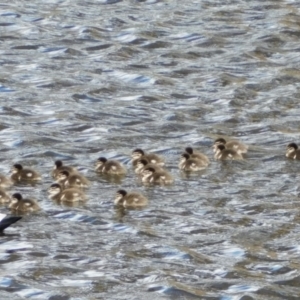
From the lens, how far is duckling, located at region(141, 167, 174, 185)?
12.2 m

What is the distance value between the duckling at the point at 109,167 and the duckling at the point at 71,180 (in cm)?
23

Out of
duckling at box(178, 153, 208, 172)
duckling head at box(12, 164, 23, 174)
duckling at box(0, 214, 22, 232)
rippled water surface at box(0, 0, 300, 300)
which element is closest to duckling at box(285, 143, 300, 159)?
rippled water surface at box(0, 0, 300, 300)

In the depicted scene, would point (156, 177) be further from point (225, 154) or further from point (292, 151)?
point (292, 151)

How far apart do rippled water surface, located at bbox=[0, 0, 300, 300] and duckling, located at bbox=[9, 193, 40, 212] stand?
85 millimetres

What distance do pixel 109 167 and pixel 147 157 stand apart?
38cm

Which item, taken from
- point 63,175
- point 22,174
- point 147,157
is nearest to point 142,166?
point 147,157

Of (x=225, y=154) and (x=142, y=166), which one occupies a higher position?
(x=142, y=166)

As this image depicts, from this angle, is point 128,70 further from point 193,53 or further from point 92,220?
point 92,220

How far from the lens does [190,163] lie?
12.6 metres

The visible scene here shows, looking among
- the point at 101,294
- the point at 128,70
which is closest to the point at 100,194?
the point at 101,294

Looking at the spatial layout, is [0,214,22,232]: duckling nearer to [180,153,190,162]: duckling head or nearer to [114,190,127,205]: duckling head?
[114,190,127,205]: duckling head

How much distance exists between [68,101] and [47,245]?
4484 millimetres

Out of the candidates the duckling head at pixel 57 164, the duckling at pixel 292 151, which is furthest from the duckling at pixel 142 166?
the duckling at pixel 292 151

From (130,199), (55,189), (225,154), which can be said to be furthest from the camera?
(225,154)
